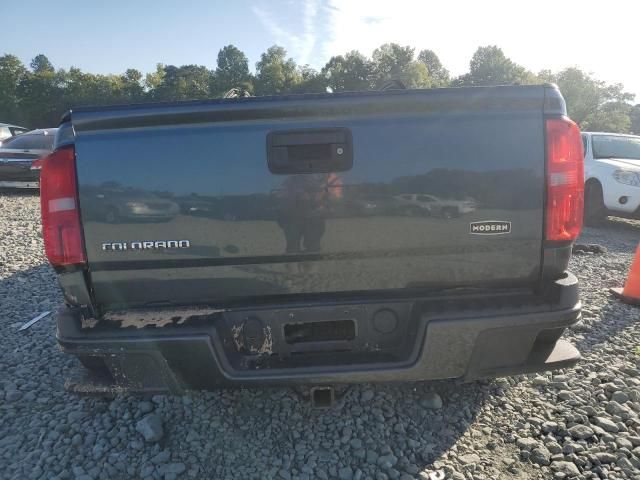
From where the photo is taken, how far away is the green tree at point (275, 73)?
5416cm

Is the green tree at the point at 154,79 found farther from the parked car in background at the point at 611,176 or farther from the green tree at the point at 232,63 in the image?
the parked car in background at the point at 611,176

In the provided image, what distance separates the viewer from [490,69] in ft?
220

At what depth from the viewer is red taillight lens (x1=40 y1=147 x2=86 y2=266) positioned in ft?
6.24

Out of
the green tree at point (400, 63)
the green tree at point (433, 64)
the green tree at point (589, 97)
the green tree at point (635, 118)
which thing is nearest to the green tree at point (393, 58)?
the green tree at point (400, 63)

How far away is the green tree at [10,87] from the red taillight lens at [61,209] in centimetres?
6249

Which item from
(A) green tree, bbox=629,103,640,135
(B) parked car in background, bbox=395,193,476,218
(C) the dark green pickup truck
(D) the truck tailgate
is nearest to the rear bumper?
(C) the dark green pickup truck

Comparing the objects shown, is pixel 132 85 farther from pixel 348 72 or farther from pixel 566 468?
pixel 566 468

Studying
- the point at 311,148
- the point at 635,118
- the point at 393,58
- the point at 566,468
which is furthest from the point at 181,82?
the point at 635,118

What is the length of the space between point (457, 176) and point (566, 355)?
1087 millimetres

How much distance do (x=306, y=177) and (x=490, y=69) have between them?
75035 millimetres

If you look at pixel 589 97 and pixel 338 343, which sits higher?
pixel 589 97

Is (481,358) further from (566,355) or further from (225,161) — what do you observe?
(225,161)

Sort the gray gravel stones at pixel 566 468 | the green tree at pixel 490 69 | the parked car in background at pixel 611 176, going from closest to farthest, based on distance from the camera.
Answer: the gray gravel stones at pixel 566 468 → the parked car in background at pixel 611 176 → the green tree at pixel 490 69

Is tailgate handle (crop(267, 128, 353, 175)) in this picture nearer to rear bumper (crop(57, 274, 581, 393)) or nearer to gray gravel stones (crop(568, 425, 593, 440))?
rear bumper (crop(57, 274, 581, 393))
